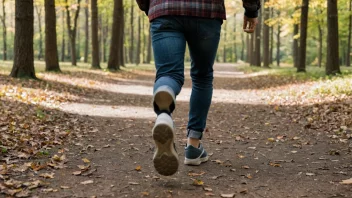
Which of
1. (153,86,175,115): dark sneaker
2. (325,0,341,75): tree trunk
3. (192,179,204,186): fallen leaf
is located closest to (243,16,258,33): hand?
A: (153,86,175,115): dark sneaker

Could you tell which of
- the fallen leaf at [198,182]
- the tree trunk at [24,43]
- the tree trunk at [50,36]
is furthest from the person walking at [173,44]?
the tree trunk at [50,36]

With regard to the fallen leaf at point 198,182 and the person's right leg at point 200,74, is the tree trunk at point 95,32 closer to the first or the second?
the person's right leg at point 200,74

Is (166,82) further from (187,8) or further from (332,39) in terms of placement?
(332,39)

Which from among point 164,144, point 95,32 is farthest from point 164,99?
point 95,32

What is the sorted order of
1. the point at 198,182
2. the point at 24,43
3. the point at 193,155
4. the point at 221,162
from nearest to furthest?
the point at 198,182 < the point at 193,155 < the point at 221,162 < the point at 24,43

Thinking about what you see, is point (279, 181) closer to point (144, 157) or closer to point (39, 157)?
point (144, 157)

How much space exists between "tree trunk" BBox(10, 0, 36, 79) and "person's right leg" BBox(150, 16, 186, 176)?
31.8 feet

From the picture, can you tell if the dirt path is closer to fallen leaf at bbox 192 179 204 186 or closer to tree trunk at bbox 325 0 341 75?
fallen leaf at bbox 192 179 204 186

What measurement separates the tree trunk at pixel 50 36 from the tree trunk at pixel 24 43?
13.7 ft

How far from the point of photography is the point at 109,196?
2.83 m

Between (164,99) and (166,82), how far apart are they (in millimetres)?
164

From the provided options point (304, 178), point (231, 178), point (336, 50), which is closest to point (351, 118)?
point (304, 178)

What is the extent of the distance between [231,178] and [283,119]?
444 centimetres

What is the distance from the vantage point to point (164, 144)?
2.64m
